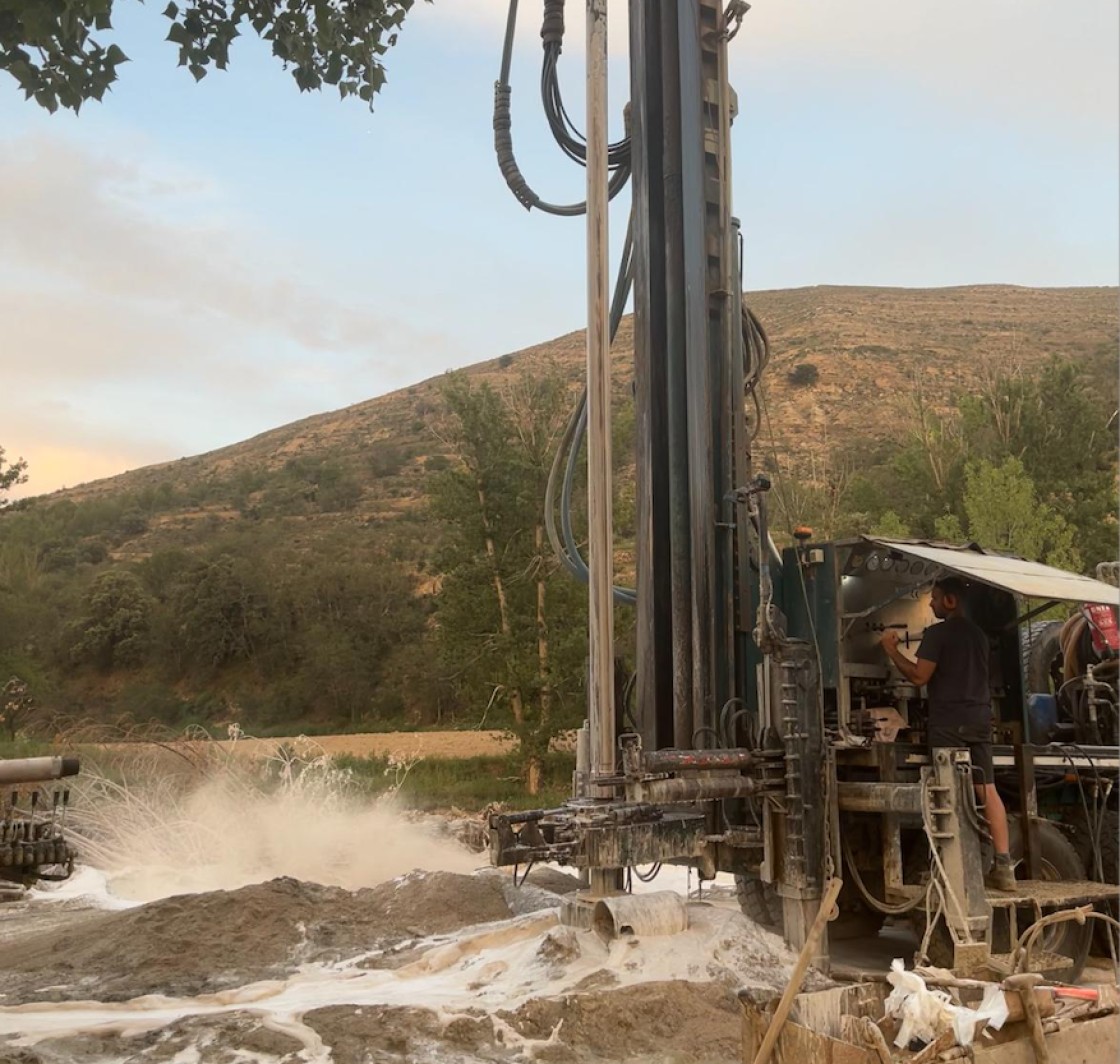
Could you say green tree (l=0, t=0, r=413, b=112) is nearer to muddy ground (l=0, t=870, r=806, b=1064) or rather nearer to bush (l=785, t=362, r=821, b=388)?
muddy ground (l=0, t=870, r=806, b=1064)

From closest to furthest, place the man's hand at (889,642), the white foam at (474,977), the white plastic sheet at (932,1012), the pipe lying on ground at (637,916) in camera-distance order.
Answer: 1. the white plastic sheet at (932,1012)
2. the white foam at (474,977)
3. the pipe lying on ground at (637,916)
4. the man's hand at (889,642)

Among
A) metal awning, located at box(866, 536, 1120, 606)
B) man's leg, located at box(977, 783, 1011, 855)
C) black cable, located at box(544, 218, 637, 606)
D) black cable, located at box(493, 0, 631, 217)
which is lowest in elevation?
man's leg, located at box(977, 783, 1011, 855)

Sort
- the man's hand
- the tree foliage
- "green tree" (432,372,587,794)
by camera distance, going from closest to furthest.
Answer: the man's hand → "green tree" (432,372,587,794) → the tree foliage

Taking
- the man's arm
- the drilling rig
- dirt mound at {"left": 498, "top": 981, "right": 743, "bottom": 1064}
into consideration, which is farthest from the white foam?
the man's arm

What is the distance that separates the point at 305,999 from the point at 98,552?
181 ft

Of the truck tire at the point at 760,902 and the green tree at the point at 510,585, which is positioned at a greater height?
the green tree at the point at 510,585

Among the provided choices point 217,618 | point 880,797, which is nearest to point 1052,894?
point 880,797

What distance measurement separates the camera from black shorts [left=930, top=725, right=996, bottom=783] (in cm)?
764

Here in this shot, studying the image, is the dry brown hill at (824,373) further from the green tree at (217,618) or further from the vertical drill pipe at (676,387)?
the vertical drill pipe at (676,387)

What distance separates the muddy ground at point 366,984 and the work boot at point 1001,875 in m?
1.41

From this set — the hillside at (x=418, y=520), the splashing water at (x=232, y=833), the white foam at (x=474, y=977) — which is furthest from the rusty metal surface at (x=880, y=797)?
the splashing water at (x=232, y=833)

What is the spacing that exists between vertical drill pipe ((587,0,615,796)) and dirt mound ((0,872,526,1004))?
236cm

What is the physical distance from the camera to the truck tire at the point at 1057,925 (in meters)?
7.44

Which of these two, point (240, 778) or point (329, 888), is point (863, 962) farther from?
point (240, 778)
